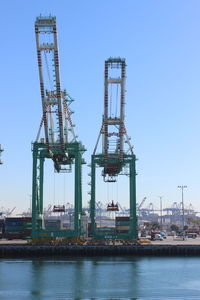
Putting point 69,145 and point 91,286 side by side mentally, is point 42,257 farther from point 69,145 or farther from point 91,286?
point 91,286

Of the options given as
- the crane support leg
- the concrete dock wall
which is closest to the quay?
the concrete dock wall

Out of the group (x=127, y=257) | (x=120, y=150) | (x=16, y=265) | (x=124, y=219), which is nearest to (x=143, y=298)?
(x=16, y=265)

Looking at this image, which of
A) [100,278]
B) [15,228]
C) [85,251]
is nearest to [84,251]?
[85,251]

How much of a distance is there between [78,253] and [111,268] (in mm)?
16107

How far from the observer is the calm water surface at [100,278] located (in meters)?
47.5

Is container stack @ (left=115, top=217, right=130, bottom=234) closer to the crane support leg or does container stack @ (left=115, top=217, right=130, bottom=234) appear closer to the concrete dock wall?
the crane support leg

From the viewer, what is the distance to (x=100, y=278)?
57312 millimetres

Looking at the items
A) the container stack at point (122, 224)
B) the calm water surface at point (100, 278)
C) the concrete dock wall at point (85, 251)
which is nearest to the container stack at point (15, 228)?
the container stack at point (122, 224)

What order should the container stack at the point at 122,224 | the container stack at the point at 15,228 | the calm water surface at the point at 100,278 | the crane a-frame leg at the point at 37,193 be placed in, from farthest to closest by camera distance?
the container stack at the point at 15,228, the container stack at the point at 122,224, the crane a-frame leg at the point at 37,193, the calm water surface at the point at 100,278

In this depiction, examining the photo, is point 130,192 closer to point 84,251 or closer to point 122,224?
point 84,251

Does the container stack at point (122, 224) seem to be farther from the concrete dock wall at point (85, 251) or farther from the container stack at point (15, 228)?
the container stack at point (15, 228)

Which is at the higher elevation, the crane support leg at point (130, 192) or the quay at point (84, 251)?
the crane support leg at point (130, 192)

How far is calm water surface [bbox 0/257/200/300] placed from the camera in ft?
156

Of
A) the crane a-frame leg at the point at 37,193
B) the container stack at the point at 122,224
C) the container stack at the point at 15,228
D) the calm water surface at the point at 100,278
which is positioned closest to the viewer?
the calm water surface at the point at 100,278
